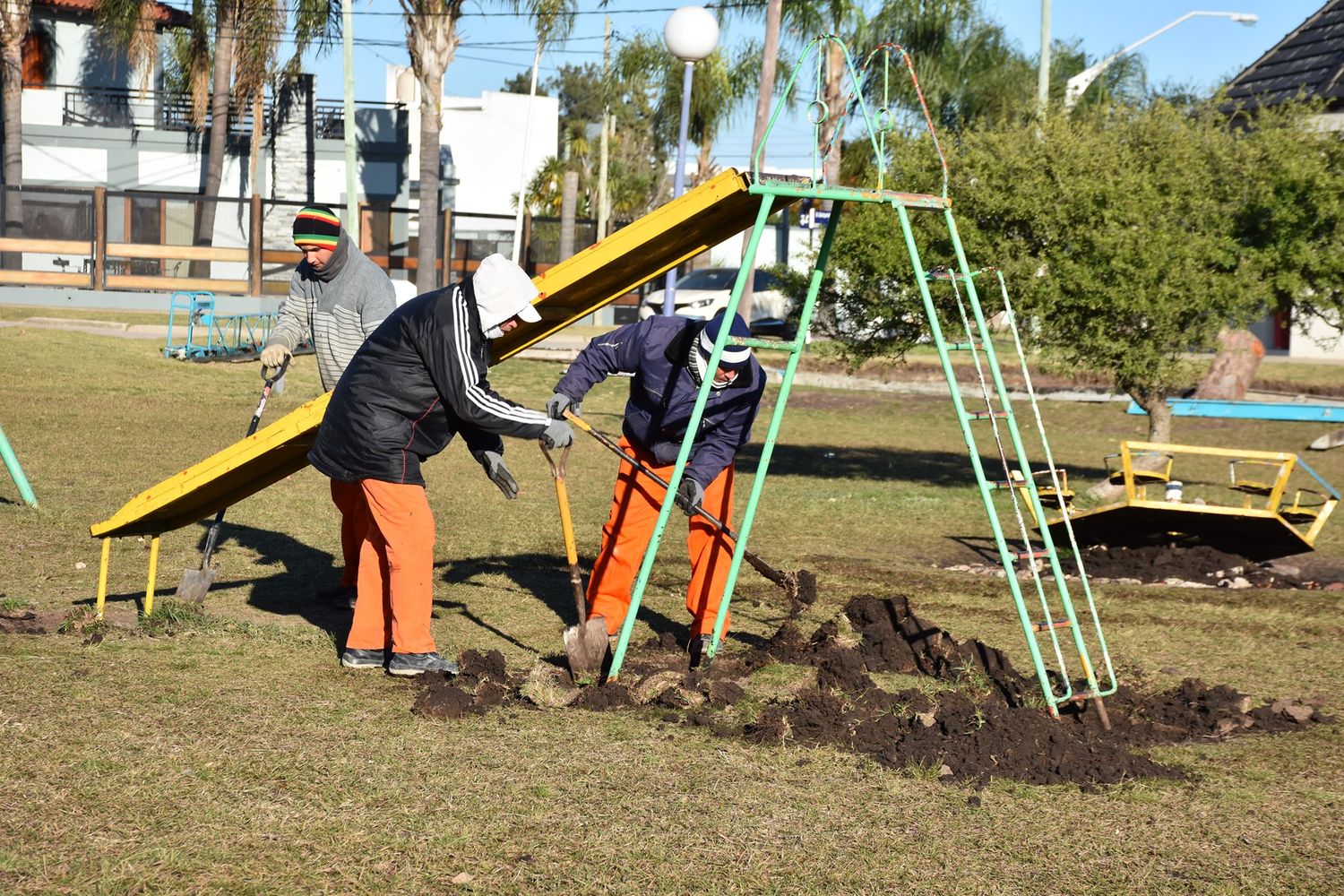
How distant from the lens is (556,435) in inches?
231

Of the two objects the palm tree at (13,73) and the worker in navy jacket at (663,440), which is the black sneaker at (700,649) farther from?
the palm tree at (13,73)

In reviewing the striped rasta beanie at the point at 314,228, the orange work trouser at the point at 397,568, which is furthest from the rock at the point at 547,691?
the striped rasta beanie at the point at 314,228

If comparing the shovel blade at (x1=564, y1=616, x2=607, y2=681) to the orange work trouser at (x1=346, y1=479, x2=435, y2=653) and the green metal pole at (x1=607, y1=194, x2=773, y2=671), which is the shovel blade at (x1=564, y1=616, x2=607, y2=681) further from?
the orange work trouser at (x1=346, y1=479, x2=435, y2=653)

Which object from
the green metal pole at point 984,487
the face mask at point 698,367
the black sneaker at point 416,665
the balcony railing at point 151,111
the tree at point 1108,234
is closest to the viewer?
the green metal pole at point 984,487

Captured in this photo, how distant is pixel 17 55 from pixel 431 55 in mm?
11064

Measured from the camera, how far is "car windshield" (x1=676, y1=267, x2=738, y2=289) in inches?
A: 1232

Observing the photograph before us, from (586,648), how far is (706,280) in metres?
25.8

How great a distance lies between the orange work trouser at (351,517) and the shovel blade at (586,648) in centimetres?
105

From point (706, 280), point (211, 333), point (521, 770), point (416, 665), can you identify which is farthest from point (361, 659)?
point (706, 280)

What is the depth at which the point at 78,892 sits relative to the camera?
3.82m

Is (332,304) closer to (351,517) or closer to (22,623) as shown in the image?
(351,517)

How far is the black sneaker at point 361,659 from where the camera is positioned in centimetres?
623

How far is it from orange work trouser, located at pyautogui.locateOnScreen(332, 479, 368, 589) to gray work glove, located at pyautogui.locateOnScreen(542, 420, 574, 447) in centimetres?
91

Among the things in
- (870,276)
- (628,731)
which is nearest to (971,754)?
A: (628,731)
